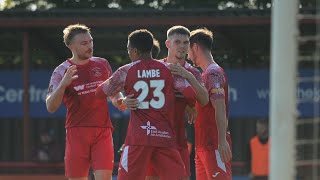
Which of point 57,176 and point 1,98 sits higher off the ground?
point 1,98

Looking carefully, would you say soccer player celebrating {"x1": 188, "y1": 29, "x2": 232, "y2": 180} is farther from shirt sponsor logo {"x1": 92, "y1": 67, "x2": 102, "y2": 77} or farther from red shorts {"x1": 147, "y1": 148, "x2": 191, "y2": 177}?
shirt sponsor logo {"x1": 92, "y1": 67, "x2": 102, "y2": 77}

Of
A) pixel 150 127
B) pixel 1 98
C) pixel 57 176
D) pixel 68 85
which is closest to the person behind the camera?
pixel 150 127

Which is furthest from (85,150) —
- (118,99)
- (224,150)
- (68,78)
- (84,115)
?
(224,150)

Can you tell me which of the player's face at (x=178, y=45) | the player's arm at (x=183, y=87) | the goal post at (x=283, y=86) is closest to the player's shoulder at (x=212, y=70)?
the player's face at (x=178, y=45)

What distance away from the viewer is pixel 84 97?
27.7ft

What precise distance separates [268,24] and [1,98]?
5.52 meters

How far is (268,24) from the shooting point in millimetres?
16656

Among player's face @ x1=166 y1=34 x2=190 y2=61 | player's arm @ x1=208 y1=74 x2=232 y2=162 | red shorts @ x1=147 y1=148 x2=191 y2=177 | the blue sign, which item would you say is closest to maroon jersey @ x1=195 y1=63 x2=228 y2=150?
player's arm @ x1=208 y1=74 x2=232 y2=162

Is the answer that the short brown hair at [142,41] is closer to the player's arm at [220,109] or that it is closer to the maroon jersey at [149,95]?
the maroon jersey at [149,95]

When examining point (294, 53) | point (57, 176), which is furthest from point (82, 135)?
point (57, 176)

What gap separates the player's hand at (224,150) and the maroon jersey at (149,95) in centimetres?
49

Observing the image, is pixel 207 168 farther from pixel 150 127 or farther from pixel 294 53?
pixel 294 53

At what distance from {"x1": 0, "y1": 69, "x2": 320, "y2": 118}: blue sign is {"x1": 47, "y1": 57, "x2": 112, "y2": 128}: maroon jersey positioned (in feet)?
30.0

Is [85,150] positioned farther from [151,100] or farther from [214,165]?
[214,165]
